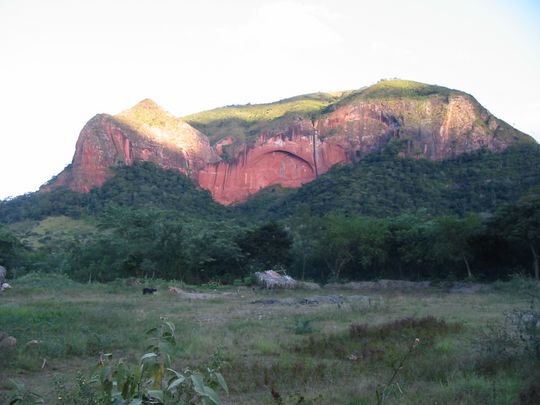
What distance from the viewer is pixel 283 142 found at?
105 m

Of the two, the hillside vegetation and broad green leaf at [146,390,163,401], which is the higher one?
the hillside vegetation

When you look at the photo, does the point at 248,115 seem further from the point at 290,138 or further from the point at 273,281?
the point at 273,281

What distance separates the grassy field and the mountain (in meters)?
74.2

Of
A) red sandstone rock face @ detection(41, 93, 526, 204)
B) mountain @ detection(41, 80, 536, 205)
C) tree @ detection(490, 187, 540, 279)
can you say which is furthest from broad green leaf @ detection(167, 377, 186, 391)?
mountain @ detection(41, 80, 536, 205)

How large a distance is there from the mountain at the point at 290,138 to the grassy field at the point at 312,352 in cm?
7424

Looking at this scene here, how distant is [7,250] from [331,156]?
232 feet

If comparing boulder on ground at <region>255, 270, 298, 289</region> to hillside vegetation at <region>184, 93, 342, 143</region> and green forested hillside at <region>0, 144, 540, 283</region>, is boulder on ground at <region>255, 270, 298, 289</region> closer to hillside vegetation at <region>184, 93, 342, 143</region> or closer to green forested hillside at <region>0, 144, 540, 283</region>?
green forested hillside at <region>0, 144, 540, 283</region>

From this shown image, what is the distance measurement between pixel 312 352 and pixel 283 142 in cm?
9510

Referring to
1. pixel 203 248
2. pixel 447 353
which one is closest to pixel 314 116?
pixel 203 248

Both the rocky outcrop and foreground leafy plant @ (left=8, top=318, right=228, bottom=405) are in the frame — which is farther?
the rocky outcrop

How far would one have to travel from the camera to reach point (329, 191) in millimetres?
73625

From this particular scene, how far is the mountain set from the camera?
89.2 meters

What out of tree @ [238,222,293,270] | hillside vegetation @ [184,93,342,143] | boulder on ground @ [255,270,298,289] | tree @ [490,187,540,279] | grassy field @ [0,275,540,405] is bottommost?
boulder on ground @ [255,270,298,289]

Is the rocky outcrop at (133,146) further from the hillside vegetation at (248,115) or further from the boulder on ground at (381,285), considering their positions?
the boulder on ground at (381,285)
